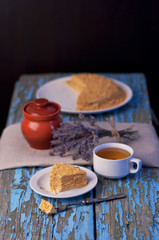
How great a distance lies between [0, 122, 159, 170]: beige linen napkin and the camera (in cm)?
139

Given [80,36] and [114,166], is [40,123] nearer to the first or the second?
[114,166]

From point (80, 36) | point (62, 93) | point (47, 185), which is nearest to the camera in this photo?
point (47, 185)

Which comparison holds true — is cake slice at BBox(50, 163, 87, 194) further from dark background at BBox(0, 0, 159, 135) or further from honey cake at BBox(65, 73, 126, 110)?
dark background at BBox(0, 0, 159, 135)

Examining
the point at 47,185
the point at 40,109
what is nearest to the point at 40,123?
the point at 40,109

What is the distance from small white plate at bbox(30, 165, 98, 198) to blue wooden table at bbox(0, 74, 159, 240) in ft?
0.08

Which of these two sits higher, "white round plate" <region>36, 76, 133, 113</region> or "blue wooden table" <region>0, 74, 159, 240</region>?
"blue wooden table" <region>0, 74, 159, 240</region>

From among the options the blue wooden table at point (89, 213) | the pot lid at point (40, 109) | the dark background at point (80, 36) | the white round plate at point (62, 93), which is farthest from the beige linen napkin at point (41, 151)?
the dark background at point (80, 36)

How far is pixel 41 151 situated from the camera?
1.49 m

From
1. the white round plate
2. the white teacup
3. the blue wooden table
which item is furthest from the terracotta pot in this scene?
the white round plate

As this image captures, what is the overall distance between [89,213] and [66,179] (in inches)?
5.5

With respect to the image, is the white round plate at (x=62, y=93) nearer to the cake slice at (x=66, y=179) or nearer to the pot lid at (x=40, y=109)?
the pot lid at (x=40, y=109)

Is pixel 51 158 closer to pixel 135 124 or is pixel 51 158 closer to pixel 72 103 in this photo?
pixel 135 124

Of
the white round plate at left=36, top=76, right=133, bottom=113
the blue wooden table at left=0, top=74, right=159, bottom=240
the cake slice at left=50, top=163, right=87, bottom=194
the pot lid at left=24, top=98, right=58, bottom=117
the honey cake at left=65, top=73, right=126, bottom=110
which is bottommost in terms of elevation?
the white round plate at left=36, top=76, right=133, bottom=113

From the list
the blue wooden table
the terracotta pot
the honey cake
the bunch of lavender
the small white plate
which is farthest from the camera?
the honey cake
